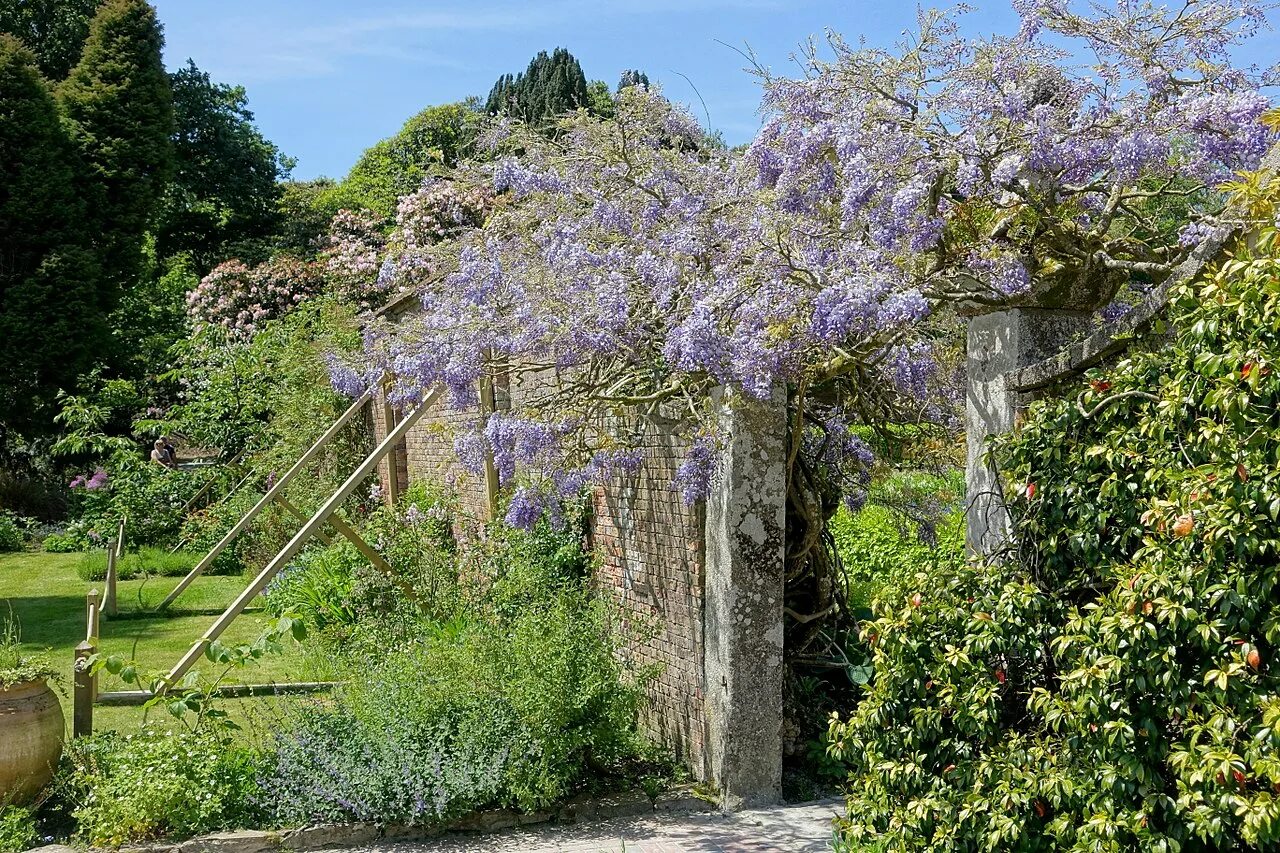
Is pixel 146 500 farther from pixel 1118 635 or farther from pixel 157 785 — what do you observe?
pixel 1118 635

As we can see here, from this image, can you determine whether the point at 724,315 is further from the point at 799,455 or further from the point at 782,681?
the point at 782,681

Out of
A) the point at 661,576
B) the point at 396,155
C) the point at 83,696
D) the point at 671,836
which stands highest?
the point at 396,155

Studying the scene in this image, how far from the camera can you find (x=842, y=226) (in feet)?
16.7

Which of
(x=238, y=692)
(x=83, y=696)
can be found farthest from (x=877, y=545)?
(x=83, y=696)

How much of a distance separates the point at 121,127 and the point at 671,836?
2151cm

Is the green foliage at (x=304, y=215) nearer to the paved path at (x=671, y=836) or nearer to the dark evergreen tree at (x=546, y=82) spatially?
the dark evergreen tree at (x=546, y=82)

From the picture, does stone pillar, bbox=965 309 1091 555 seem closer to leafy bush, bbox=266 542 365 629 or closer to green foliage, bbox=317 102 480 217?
leafy bush, bbox=266 542 365 629

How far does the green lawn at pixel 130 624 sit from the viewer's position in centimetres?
858

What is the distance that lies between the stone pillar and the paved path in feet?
5.80

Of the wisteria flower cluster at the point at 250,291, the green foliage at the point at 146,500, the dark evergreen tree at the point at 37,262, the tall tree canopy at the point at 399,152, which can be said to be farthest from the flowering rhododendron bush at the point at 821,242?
the tall tree canopy at the point at 399,152

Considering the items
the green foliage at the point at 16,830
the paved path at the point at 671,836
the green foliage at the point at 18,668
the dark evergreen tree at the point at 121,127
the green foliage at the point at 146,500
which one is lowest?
the paved path at the point at 671,836

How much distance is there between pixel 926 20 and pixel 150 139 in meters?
21.1

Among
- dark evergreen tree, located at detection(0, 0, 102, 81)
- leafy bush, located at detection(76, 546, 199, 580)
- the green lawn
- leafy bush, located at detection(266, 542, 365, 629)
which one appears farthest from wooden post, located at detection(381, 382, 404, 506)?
dark evergreen tree, located at detection(0, 0, 102, 81)

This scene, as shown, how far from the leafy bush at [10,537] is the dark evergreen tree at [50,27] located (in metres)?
13.3
